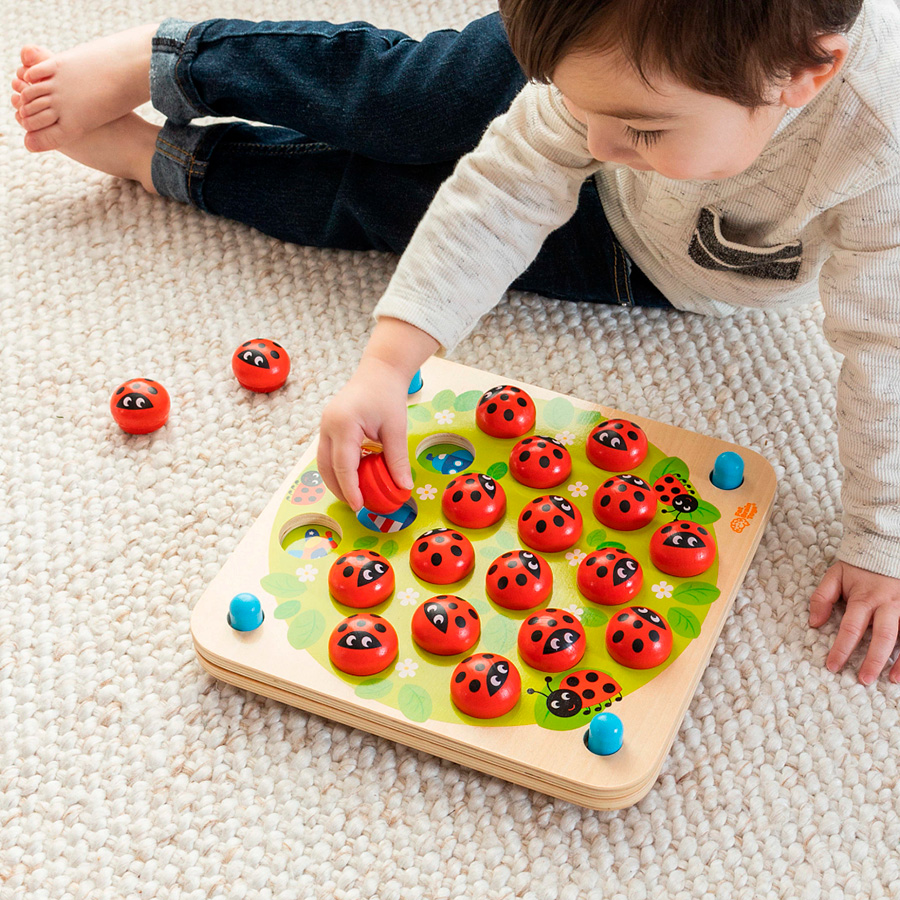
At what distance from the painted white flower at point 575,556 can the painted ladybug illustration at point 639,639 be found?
0.19ft

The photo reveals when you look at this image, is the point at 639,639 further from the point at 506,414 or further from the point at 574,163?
the point at 574,163

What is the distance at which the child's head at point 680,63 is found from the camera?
1.60ft

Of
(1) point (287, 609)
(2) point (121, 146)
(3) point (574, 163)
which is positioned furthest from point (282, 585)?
(2) point (121, 146)

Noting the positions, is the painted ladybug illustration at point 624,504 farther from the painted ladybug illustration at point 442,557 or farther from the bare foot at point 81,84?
the bare foot at point 81,84

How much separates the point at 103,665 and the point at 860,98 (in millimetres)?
563

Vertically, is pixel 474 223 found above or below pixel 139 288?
above

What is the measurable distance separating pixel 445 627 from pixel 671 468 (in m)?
0.21

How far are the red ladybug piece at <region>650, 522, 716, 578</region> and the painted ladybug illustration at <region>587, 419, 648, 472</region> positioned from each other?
0.23 feet

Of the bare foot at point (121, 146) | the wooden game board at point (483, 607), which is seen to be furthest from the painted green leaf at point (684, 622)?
the bare foot at point (121, 146)

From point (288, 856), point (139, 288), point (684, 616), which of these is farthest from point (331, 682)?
point (139, 288)

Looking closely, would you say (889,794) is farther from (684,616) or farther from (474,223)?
(474,223)

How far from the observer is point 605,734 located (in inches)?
23.2

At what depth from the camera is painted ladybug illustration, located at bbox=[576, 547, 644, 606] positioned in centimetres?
67

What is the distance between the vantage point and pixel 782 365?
85cm
